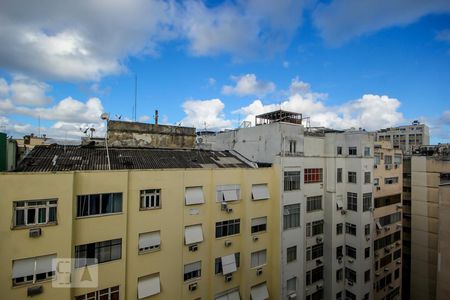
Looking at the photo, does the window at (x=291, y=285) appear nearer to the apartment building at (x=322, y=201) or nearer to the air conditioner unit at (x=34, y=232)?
the apartment building at (x=322, y=201)

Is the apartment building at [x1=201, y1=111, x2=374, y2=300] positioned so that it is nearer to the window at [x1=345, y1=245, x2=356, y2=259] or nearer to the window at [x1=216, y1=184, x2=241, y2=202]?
the window at [x1=345, y1=245, x2=356, y2=259]

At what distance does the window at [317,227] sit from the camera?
76.3 ft

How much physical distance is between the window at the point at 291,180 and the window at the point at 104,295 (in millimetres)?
14049

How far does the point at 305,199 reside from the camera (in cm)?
2228

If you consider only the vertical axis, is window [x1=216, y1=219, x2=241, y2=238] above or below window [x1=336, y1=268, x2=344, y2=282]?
above

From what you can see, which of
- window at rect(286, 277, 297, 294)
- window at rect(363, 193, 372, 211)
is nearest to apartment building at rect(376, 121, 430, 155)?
window at rect(363, 193, 372, 211)

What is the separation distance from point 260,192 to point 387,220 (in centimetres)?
2023

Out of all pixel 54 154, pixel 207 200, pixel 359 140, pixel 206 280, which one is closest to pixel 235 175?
pixel 207 200

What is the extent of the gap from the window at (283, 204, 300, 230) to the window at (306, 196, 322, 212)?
215 cm

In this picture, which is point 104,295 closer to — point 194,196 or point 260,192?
point 194,196

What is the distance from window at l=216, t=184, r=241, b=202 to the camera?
18000 millimetres

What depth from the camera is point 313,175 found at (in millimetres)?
23188

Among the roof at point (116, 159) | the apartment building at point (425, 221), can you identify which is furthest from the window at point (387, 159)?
the roof at point (116, 159)

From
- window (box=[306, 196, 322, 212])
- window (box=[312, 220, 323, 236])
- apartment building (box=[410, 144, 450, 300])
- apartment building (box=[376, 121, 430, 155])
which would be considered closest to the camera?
window (box=[306, 196, 322, 212])
